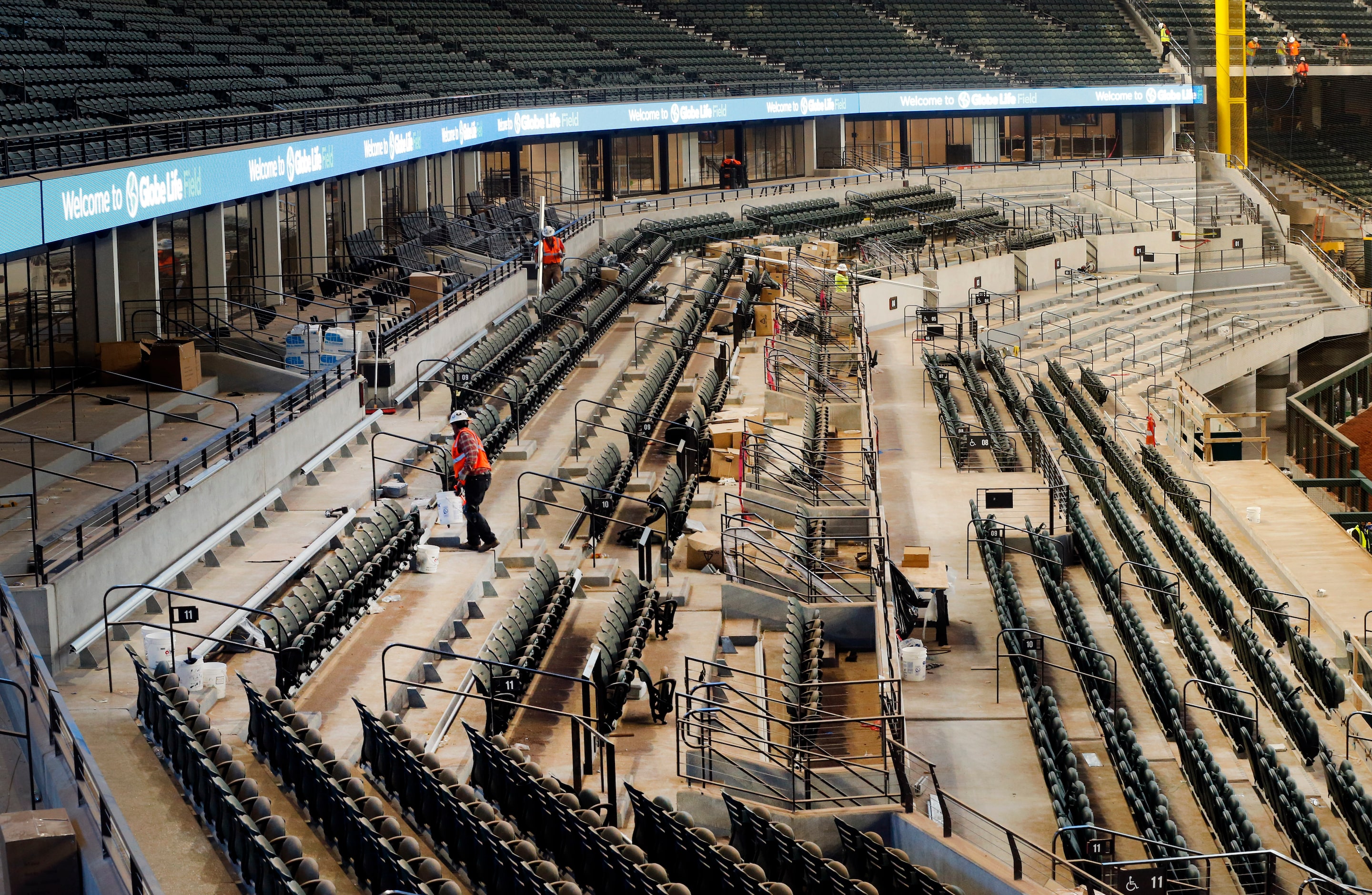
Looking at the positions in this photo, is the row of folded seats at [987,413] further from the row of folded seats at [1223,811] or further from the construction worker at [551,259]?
the row of folded seats at [1223,811]

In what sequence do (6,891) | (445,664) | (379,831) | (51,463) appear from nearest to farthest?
1. (6,891)
2. (379,831)
3. (445,664)
4. (51,463)

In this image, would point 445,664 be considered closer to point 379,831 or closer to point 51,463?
point 379,831

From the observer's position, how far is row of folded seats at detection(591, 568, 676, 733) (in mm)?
12242

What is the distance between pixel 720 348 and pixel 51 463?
1211cm

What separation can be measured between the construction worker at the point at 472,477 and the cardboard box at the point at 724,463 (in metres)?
4.60

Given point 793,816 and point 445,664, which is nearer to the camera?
point 793,816

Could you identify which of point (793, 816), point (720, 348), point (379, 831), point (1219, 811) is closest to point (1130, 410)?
point (720, 348)

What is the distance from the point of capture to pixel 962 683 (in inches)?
635

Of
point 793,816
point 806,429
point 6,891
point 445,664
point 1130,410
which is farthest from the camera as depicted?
point 1130,410

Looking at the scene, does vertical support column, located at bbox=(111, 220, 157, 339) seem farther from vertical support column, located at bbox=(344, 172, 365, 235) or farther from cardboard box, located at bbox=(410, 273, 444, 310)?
vertical support column, located at bbox=(344, 172, 365, 235)

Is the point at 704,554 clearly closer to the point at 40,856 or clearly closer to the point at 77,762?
the point at 77,762

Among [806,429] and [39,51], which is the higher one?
[39,51]

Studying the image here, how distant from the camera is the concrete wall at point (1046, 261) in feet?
142

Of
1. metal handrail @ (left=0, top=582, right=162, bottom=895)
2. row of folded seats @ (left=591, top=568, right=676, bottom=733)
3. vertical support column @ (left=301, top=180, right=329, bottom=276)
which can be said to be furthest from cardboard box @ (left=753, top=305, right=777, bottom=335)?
metal handrail @ (left=0, top=582, right=162, bottom=895)
